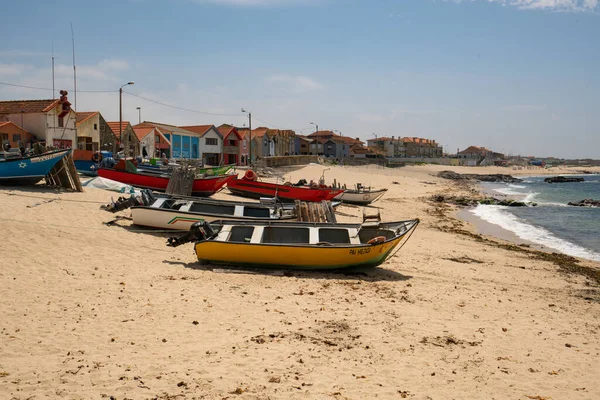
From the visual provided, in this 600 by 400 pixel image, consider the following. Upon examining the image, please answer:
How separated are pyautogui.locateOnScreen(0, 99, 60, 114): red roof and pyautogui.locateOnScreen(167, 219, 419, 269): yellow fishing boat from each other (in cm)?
2718

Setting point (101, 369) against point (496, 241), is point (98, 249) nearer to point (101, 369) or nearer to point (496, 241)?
point (101, 369)

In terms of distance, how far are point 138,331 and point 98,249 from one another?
20.3 feet

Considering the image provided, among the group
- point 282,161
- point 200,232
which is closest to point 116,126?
point 282,161

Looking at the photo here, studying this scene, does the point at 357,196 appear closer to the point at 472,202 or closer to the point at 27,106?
the point at 472,202

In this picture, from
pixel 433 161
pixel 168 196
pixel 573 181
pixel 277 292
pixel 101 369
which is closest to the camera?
pixel 101 369

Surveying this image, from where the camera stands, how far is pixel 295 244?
43.1 feet

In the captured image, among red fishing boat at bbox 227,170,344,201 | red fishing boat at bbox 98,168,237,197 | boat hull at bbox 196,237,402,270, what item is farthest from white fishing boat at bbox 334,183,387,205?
boat hull at bbox 196,237,402,270

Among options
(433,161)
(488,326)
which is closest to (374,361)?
(488,326)

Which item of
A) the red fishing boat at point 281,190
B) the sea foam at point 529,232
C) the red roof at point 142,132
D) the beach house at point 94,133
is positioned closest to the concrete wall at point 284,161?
the red roof at point 142,132

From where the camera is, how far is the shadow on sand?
42.9 feet

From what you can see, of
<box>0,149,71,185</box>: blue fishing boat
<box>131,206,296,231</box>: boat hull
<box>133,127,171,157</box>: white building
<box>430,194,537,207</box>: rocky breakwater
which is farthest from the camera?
<box>133,127,171,157</box>: white building

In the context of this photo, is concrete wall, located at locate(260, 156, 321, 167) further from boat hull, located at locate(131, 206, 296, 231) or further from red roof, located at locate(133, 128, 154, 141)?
boat hull, located at locate(131, 206, 296, 231)

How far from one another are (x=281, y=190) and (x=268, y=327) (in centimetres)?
2127

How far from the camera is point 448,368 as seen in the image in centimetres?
766
